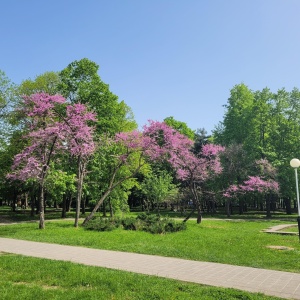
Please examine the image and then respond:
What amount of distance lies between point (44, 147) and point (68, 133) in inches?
72.2

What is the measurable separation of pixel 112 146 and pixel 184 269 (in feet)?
69.6

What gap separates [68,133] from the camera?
20.5 m

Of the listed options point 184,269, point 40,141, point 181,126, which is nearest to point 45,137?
point 40,141

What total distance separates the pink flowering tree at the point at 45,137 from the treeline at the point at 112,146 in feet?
0.20

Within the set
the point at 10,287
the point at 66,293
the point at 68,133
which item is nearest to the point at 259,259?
the point at 66,293

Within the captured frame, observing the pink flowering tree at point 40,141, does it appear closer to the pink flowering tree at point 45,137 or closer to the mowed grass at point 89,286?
the pink flowering tree at point 45,137

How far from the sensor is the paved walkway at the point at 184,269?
7222 millimetres

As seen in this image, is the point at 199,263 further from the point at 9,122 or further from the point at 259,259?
the point at 9,122

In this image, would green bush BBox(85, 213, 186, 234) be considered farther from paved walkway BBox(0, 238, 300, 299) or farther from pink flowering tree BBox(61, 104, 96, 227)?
paved walkway BBox(0, 238, 300, 299)

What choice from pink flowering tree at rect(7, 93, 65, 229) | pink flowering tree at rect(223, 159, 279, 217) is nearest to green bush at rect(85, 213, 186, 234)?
pink flowering tree at rect(7, 93, 65, 229)

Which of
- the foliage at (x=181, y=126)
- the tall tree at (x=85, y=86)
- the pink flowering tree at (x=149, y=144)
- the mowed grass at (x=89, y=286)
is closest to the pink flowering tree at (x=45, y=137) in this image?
the pink flowering tree at (x=149, y=144)

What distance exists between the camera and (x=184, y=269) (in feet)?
29.1

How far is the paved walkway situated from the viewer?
7222mm

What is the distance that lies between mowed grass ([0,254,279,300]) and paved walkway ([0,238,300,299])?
2.12ft
